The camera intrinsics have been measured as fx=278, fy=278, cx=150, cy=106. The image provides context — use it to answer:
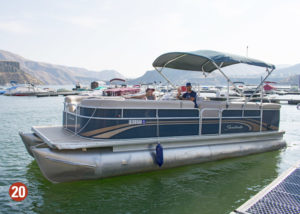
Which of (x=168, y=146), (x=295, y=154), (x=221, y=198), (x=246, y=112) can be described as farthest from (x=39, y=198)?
(x=295, y=154)

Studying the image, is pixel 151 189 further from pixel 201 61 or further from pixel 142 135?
pixel 201 61

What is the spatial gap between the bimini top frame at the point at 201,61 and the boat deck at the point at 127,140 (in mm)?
1406

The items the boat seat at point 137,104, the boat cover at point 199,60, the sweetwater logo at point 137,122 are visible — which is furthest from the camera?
the boat cover at point 199,60

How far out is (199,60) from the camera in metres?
9.59

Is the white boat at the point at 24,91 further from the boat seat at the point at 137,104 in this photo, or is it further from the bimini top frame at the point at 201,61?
the boat seat at the point at 137,104

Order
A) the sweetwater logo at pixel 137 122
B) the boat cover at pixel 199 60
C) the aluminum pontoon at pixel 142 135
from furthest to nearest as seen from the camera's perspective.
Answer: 1. the boat cover at pixel 199 60
2. the sweetwater logo at pixel 137 122
3. the aluminum pontoon at pixel 142 135

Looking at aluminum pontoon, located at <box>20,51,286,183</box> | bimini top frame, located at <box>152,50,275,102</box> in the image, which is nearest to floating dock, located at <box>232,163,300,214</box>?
aluminum pontoon, located at <box>20,51,286,183</box>

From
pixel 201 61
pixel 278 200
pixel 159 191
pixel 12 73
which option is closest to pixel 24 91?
pixel 201 61

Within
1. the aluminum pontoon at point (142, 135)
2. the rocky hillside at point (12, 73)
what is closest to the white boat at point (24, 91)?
the aluminum pontoon at point (142, 135)

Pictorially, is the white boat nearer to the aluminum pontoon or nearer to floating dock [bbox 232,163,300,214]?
the aluminum pontoon

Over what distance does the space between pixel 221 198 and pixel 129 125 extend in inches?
108

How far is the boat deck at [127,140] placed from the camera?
6350 millimetres

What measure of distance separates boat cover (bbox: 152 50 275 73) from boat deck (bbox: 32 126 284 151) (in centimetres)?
227

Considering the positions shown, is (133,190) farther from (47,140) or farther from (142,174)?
(47,140)
